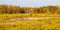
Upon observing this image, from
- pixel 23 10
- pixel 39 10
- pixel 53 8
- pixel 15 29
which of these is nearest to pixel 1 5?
pixel 23 10

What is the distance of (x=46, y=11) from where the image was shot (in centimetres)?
4312

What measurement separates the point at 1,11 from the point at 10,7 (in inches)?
134

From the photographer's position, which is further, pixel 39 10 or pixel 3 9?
pixel 39 10

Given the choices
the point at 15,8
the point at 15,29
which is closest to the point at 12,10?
the point at 15,8

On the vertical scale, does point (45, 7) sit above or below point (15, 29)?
below

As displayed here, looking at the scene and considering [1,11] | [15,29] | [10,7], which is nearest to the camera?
[15,29]

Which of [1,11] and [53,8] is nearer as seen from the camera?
[1,11]

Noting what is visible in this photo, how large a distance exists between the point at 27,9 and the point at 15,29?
91.1ft

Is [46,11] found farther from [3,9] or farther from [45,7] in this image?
[3,9]

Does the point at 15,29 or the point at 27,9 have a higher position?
the point at 15,29

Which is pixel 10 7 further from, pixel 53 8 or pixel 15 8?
pixel 53 8

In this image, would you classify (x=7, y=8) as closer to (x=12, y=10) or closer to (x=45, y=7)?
(x=12, y=10)

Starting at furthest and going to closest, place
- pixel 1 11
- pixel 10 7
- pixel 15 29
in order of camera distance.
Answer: pixel 10 7 < pixel 1 11 < pixel 15 29

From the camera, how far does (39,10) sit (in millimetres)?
44156
